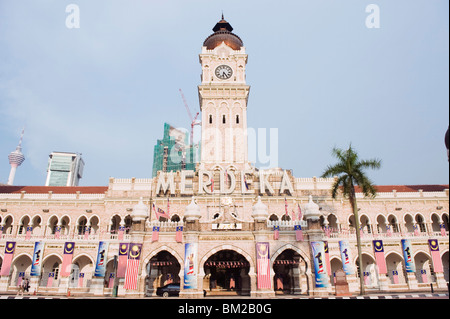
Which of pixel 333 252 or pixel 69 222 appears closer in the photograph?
pixel 333 252

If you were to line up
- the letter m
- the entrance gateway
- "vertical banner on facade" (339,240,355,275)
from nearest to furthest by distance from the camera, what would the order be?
"vertical banner on facade" (339,240,355,275), the entrance gateway, the letter m

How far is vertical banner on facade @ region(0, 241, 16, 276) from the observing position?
3222 centimetres

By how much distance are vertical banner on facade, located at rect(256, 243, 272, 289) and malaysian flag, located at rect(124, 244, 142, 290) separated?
9.64 meters

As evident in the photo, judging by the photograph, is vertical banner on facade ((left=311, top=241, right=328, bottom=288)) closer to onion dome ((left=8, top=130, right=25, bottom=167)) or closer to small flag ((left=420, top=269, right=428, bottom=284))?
small flag ((left=420, top=269, right=428, bottom=284))

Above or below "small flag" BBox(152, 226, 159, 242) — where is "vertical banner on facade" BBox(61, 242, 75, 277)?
below

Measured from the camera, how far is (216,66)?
47.7m

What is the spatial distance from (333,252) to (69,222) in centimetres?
3066

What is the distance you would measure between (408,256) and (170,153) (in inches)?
4746

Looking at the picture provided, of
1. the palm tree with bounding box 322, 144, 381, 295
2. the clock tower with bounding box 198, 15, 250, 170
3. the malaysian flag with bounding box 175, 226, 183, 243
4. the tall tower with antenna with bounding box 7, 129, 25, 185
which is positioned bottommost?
the malaysian flag with bounding box 175, 226, 183, 243

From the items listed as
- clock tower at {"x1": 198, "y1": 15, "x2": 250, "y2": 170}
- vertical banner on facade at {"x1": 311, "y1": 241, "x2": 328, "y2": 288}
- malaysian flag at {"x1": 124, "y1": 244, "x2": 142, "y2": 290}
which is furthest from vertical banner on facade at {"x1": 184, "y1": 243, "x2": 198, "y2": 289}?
clock tower at {"x1": 198, "y1": 15, "x2": 250, "y2": 170}

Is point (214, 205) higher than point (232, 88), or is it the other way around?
point (232, 88)

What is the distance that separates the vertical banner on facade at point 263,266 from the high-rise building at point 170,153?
364ft

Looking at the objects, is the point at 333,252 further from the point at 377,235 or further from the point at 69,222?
the point at 69,222

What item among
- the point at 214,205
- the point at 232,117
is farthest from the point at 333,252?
the point at 232,117
